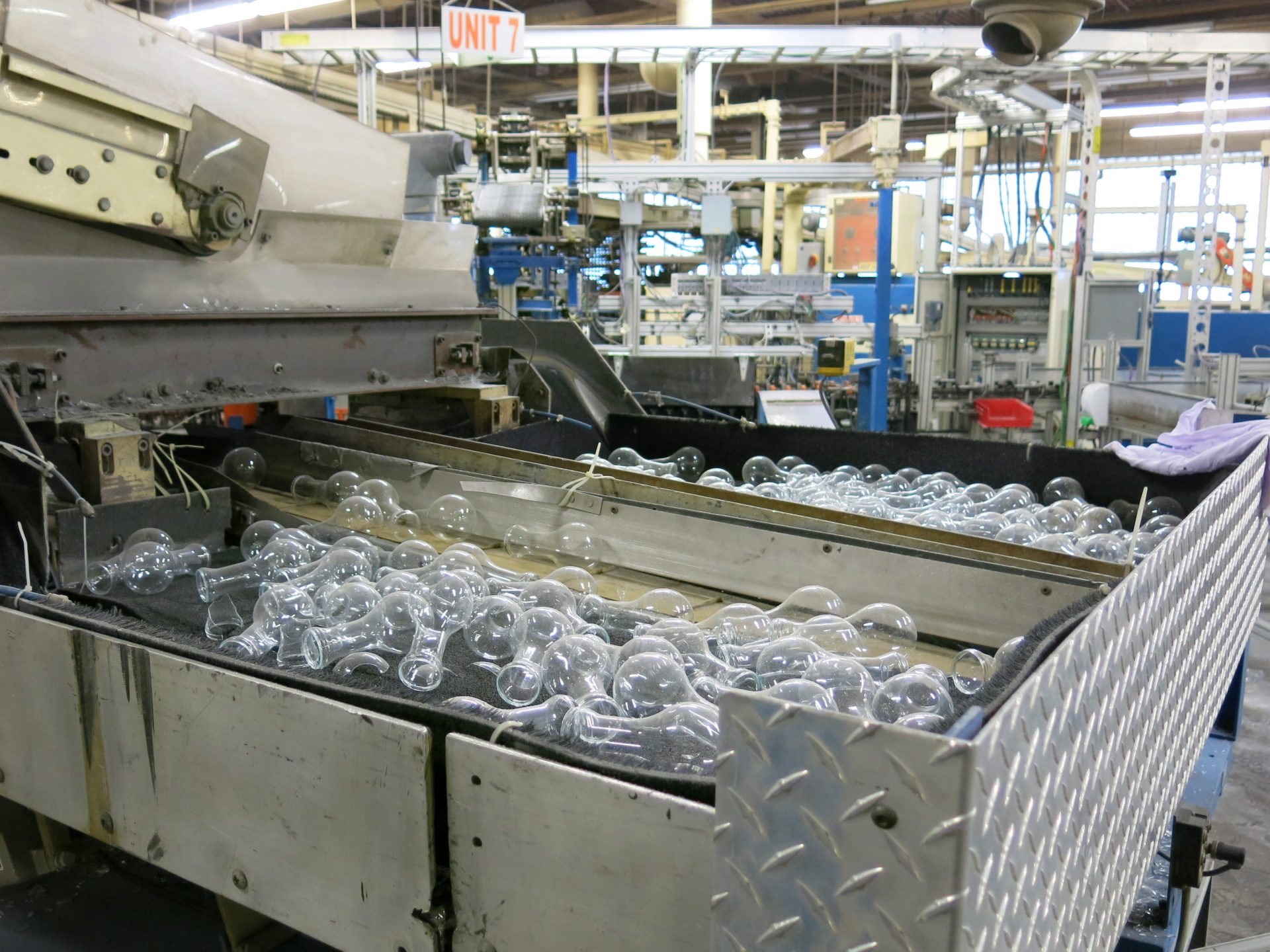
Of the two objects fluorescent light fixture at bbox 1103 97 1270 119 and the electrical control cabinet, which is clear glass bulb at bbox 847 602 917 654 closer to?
the electrical control cabinet

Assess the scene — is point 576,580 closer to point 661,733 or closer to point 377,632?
point 377,632

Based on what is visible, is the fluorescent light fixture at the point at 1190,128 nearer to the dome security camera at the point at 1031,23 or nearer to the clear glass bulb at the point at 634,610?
the dome security camera at the point at 1031,23

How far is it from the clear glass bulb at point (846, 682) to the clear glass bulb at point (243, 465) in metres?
2.26

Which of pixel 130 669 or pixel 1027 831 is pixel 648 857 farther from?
pixel 130 669

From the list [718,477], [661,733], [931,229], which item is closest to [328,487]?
[718,477]

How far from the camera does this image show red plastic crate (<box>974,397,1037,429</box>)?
25.4ft

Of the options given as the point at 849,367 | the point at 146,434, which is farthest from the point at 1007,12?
the point at 849,367

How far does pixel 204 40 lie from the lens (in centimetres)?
A: 729

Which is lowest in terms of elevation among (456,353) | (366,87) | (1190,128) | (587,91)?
(456,353)

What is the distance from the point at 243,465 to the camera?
329 cm

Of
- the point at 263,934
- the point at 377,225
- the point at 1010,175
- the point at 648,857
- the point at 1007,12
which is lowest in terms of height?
the point at 263,934

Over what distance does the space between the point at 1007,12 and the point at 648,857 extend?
2.94 m

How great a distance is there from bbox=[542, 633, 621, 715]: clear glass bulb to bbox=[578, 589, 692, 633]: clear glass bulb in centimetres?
31

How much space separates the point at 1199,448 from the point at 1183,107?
47.2 ft
